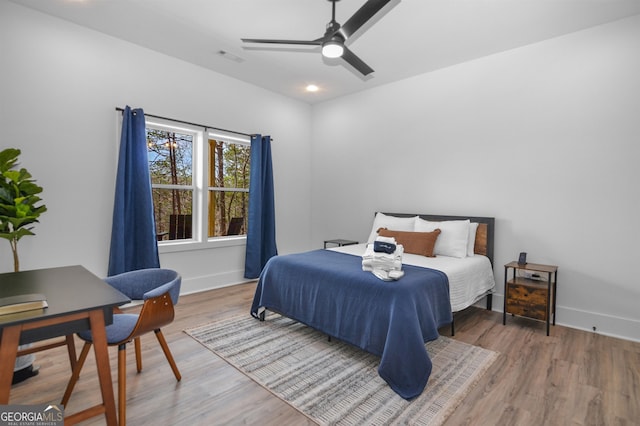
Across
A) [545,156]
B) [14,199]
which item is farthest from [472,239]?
[14,199]

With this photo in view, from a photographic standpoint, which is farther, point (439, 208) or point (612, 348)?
point (439, 208)

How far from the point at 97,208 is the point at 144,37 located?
6.21 ft

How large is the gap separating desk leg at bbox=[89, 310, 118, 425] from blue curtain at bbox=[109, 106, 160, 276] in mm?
2175

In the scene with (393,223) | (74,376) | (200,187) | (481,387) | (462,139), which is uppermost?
(462,139)

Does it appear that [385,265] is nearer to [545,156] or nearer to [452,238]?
[452,238]

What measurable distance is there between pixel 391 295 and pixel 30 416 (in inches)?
79.7

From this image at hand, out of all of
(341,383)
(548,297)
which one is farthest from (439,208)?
(341,383)

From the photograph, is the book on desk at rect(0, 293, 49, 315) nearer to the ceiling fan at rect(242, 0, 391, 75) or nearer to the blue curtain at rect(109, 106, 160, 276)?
the blue curtain at rect(109, 106, 160, 276)

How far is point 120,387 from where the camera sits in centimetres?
169

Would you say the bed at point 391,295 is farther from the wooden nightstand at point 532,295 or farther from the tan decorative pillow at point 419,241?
the wooden nightstand at point 532,295

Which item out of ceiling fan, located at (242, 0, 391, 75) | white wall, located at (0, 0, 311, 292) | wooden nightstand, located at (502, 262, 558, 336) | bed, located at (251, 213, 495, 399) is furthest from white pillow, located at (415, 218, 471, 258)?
white wall, located at (0, 0, 311, 292)

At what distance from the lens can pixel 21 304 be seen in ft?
4.30

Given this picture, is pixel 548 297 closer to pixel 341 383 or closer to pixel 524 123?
pixel 524 123

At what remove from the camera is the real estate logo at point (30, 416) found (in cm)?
136
